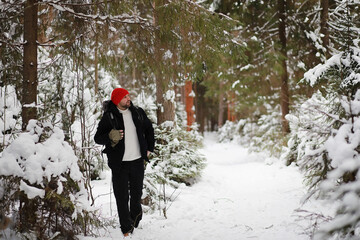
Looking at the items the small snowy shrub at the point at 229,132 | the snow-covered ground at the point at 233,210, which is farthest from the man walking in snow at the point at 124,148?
the small snowy shrub at the point at 229,132

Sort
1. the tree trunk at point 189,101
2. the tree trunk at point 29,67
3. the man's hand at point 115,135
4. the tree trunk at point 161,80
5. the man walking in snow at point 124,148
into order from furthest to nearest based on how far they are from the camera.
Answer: the tree trunk at point 189,101 < the tree trunk at point 161,80 < the man walking in snow at point 124,148 < the man's hand at point 115,135 < the tree trunk at point 29,67

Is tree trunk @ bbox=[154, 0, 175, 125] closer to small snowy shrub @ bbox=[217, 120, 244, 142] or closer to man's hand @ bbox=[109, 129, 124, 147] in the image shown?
man's hand @ bbox=[109, 129, 124, 147]

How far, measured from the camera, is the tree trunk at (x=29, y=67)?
3.90m

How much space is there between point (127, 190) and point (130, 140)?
715mm

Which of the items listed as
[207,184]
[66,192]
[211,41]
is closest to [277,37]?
[207,184]

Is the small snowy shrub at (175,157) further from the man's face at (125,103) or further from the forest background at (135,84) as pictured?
the man's face at (125,103)

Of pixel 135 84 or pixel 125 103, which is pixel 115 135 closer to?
pixel 125 103

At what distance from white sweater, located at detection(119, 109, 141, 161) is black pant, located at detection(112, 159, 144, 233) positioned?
0.09 meters

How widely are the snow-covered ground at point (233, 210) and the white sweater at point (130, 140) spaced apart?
2.53ft

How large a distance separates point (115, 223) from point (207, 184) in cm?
411

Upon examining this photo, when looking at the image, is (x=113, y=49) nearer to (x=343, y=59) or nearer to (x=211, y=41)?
(x=211, y=41)

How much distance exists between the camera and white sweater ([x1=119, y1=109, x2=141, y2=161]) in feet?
14.0

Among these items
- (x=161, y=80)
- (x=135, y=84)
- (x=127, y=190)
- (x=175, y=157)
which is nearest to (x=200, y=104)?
(x=175, y=157)

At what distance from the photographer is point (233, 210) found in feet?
19.0
